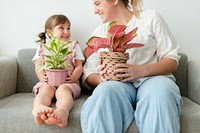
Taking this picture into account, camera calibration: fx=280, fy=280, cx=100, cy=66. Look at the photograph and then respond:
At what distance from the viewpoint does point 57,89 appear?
134 centimetres

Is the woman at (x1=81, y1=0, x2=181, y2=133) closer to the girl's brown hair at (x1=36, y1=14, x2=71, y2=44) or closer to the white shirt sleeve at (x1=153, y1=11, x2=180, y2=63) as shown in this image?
the white shirt sleeve at (x1=153, y1=11, x2=180, y2=63)

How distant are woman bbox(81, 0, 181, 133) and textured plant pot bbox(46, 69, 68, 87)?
141mm

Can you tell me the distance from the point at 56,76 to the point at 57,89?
2.6 inches

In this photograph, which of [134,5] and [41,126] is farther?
[134,5]

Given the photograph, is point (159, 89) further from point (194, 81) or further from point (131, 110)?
point (194, 81)

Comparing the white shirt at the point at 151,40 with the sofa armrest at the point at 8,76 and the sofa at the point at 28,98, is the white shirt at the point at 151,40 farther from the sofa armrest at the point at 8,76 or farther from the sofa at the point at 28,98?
the sofa armrest at the point at 8,76

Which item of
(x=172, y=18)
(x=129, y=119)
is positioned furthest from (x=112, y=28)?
(x=172, y=18)

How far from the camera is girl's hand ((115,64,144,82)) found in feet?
3.68

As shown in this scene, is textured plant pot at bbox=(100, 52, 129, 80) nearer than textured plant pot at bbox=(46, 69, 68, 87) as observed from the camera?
Yes

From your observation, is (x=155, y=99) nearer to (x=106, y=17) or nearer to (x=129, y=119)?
(x=129, y=119)

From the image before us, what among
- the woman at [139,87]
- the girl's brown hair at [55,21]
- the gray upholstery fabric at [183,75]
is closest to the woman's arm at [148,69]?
the woman at [139,87]

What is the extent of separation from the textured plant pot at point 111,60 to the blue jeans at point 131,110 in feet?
0.18

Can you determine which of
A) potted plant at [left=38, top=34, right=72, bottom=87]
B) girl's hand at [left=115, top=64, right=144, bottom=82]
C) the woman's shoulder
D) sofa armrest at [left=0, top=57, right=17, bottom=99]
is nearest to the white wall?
sofa armrest at [left=0, top=57, right=17, bottom=99]

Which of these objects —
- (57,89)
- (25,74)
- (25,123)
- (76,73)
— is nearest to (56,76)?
(57,89)
